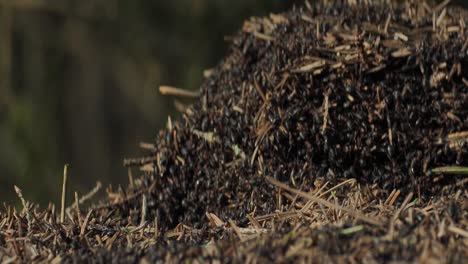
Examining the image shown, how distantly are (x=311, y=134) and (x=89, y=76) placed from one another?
438cm

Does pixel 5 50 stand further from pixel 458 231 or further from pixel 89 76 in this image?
pixel 458 231

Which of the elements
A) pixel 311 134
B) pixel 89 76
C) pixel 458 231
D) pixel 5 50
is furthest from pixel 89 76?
pixel 458 231

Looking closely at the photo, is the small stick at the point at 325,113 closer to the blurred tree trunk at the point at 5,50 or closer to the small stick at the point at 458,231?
the small stick at the point at 458,231

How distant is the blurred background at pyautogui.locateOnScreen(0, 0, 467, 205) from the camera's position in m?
6.86

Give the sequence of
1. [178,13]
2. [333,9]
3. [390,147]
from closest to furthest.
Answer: [390,147] → [333,9] → [178,13]

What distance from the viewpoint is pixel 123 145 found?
22.9 ft

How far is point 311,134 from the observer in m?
2.86

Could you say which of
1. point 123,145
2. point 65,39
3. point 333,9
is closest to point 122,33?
point 65,39

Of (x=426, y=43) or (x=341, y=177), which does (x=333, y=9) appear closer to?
(x=426, y=43)

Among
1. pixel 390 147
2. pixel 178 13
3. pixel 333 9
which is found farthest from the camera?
pixel 178 13

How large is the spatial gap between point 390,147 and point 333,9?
668mm

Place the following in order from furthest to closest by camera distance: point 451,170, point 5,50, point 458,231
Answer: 1. point 5,50
2. point 451,170
3. point 458,231

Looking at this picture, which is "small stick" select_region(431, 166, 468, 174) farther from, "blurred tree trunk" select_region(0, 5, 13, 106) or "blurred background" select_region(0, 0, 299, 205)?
"blurred tree trunk" select_region(0, 5, 13, 106)

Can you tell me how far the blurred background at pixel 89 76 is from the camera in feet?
22.5
